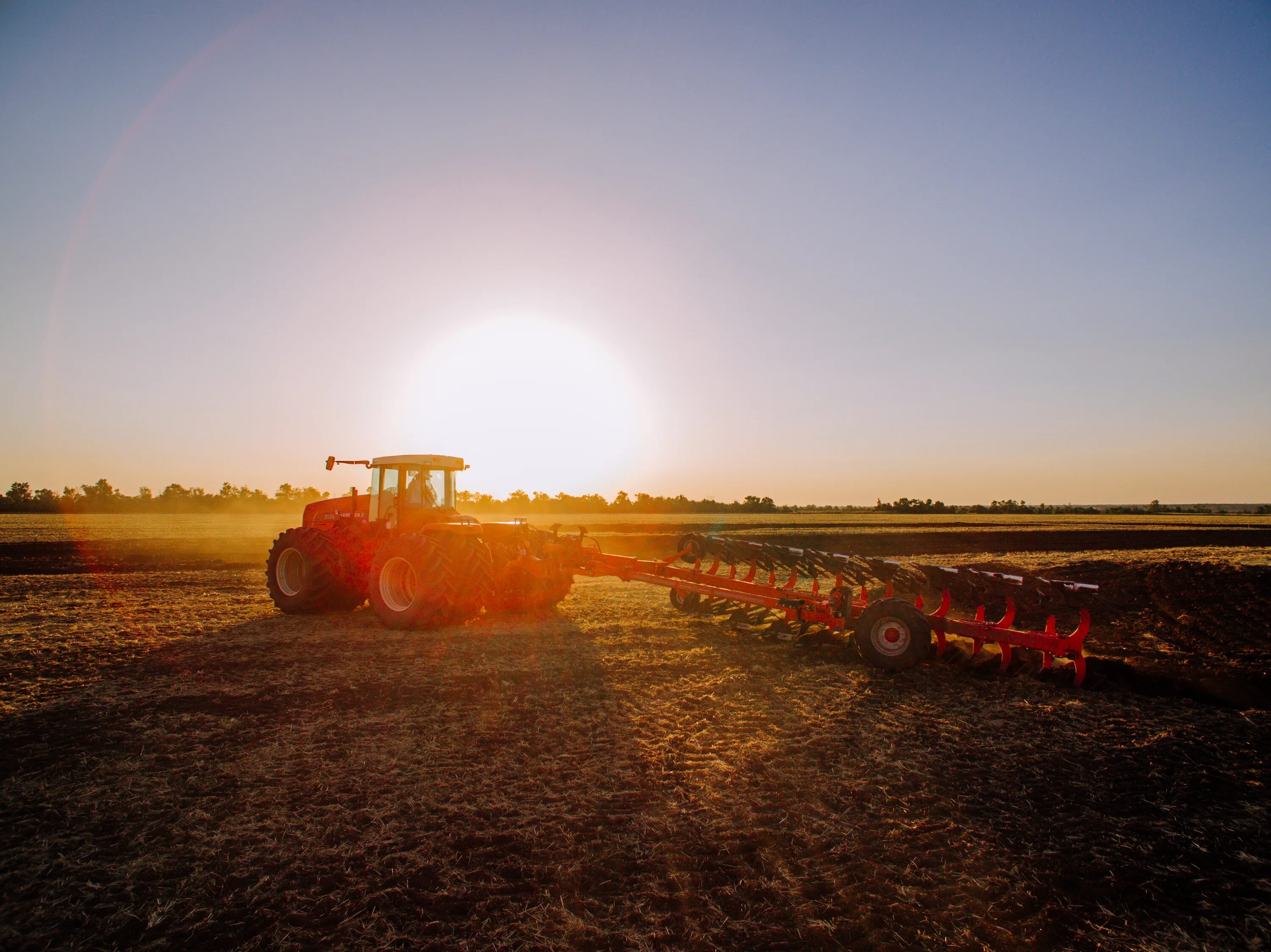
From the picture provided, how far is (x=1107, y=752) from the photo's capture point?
4848 millimetres

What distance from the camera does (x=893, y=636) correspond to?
705 centimetres

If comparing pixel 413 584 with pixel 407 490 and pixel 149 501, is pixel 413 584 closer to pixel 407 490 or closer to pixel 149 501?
pixel 407 490

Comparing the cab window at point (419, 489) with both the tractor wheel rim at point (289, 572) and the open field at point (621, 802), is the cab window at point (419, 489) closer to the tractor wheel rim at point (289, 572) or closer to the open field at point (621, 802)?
the tractor wheel rim at point (289, 572)

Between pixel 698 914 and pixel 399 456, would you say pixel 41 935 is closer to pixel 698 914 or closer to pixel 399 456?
pixel 698 914

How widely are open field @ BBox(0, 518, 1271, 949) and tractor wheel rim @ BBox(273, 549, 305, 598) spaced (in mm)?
2425

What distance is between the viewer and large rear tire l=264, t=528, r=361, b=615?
387 inches

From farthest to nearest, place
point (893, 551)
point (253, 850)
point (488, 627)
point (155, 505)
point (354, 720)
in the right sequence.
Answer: point (155, 505) → point (893, 551) → point (488, 627) → point (354, 720) → point (253, 850)

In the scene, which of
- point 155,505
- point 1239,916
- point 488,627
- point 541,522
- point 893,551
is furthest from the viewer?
point 155,505

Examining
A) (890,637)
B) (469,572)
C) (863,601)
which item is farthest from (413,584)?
(863,601)

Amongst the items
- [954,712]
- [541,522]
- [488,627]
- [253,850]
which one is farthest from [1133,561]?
[541,522]

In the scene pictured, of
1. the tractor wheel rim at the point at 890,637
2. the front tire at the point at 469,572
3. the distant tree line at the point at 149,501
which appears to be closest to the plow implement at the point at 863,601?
the tractor wheel rim at the point at 890,637

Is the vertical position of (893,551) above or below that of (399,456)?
below

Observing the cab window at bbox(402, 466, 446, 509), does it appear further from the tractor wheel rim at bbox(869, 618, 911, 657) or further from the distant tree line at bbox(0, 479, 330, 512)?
the distant tree line at bbox(0, 479, 330, 512)

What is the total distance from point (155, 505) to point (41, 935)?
74172 mm
